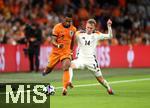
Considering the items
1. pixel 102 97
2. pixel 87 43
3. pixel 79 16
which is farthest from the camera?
pixel 79 16

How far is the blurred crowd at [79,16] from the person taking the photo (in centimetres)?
3072

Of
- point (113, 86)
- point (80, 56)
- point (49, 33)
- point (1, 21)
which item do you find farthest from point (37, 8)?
point (80, 56)

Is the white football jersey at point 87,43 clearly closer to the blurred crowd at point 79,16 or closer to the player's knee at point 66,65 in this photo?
the player's knee at point 66,65

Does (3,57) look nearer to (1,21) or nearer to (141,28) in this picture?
(1,21)

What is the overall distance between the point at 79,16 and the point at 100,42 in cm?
223

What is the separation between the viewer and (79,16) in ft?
120

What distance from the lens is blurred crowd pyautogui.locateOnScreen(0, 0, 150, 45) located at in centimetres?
3072

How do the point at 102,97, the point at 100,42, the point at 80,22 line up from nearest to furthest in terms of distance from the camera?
the point at 102,97, the point at 100,42, the point at 80,22

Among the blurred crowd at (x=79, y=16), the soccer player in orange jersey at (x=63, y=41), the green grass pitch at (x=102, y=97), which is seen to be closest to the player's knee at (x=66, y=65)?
the soccer player in orange jersey at (x=63, y=41)

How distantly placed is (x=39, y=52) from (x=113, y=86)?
956cm

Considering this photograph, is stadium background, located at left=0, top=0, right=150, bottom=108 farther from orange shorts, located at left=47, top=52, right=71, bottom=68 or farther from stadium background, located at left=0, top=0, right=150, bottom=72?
orange shorts, located at left=47, top=52, right=71, bottom=68

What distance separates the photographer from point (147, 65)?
36.0 m

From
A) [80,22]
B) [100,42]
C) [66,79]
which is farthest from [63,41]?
[80,22]

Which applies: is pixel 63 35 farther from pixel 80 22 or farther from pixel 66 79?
pixel 80 22
